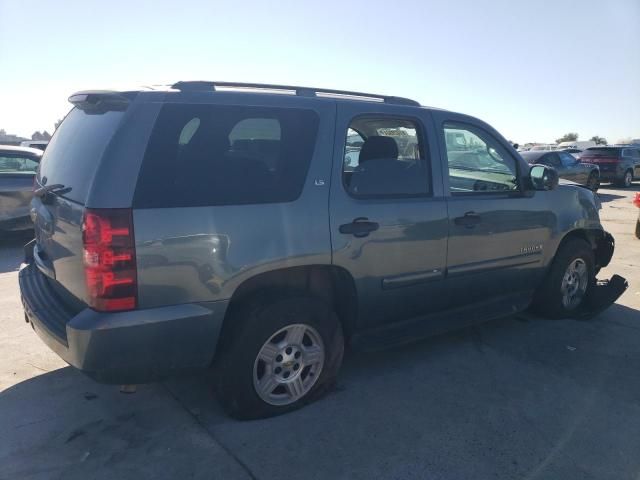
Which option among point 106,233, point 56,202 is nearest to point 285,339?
point 106,233

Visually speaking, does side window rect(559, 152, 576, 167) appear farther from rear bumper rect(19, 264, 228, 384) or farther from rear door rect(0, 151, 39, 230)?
rear bumper rect(19, 264, 228, 384)

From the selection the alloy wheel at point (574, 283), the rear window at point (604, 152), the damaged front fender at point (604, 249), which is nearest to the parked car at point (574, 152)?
the rear window at point (604, 152)

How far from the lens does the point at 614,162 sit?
69.5 feet

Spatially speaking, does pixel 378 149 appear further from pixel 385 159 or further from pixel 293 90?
pixel 293 90

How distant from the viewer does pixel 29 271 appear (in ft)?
12.0

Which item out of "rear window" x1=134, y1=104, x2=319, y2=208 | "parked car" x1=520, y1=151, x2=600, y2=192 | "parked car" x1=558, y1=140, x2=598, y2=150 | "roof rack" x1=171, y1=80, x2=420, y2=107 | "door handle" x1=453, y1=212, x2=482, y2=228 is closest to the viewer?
"rear window" x1=134, y1=104, x2=319, y2=208

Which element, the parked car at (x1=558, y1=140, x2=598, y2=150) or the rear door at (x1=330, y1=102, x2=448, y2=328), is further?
the parked car at (x1=558, y1=140, x2=598, y2=150)

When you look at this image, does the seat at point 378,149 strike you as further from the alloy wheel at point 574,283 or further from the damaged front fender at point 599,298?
the damaged front fender at point 599,298

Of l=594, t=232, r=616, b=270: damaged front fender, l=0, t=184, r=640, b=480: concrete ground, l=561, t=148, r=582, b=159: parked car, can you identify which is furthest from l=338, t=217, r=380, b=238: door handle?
l=561, t=148, r=582, b=159: parked car

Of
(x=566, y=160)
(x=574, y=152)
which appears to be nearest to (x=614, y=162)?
(x=566, y=160)

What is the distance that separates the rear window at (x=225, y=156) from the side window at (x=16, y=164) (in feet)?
22.0

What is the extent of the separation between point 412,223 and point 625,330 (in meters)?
2.71

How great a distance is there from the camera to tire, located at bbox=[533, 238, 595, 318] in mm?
4906

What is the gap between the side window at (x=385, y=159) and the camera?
3500 mm
